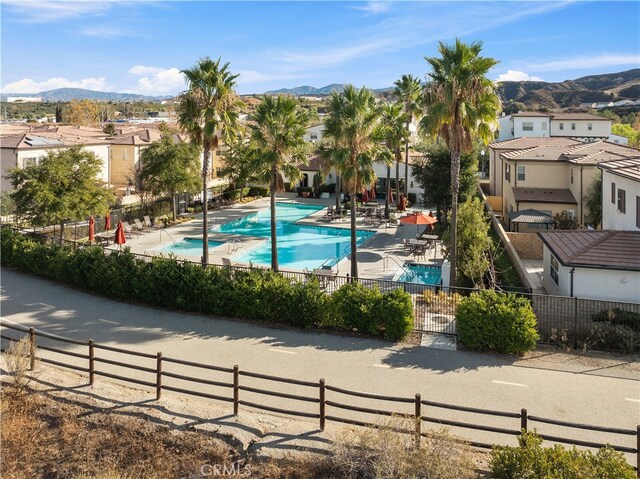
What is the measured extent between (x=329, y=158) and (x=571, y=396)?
14.5 metres

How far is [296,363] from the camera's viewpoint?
15.4 m

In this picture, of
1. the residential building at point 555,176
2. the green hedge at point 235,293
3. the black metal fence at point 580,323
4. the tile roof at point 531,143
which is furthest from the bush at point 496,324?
the tile roof at point 531,143

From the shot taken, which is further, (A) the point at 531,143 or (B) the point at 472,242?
(A) the point at 531,143

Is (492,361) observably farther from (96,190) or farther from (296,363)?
(96,190)

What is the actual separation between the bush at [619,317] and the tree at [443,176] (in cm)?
2069

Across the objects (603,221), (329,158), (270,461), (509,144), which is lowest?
(270,461)

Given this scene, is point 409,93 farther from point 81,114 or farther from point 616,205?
point 81,114

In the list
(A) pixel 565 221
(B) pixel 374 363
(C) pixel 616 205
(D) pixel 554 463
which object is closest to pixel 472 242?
(C) pixel 616 205

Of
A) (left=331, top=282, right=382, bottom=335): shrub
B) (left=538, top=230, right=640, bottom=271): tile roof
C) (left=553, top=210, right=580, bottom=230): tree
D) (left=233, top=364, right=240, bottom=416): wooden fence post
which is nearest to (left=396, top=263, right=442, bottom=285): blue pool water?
(left=538, top=230, right=640, bottom=271): tile roof

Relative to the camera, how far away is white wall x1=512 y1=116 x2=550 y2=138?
7644 centimetres

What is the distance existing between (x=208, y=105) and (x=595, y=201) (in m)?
23.3

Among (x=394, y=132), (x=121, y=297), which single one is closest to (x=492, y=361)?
(x=121, y=297)

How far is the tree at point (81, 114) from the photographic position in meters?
118

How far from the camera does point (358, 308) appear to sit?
687 inches
